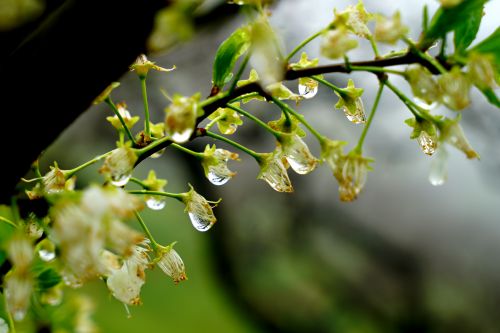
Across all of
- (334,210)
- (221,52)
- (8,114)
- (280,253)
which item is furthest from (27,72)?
(280,253)

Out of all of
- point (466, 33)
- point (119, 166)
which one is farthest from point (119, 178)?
point (466, 33)

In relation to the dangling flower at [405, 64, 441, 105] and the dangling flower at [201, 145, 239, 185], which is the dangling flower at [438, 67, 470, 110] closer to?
the dangling flower at [405, 64, 441, 105]

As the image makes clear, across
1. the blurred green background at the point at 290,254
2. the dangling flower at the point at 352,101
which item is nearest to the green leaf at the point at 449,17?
the dangling flower at the point at 352,101

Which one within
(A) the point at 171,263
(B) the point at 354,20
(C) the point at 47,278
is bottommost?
(A) the point at 171,263

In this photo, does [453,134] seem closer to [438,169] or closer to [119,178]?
[438,169]

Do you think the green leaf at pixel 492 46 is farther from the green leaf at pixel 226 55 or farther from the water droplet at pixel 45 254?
the water droplet at pixel 45 254

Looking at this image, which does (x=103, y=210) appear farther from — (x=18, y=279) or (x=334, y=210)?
(x=334, y=210)
